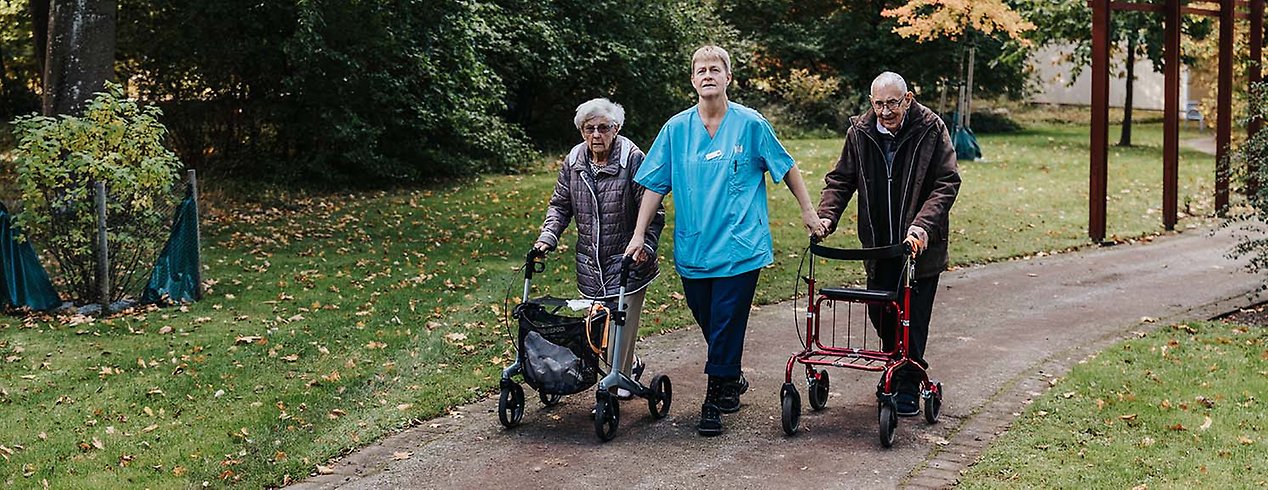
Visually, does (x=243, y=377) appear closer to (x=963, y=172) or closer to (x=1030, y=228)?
(x=1030, y=228)

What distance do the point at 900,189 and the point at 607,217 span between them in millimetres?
1478

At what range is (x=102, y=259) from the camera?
10664 mm

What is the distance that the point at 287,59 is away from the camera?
66.2 ft

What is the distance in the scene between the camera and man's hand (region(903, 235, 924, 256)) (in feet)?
21.3

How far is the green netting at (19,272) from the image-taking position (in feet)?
34.7

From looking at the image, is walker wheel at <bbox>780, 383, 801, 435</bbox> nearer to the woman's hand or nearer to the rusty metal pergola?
the woman's hand

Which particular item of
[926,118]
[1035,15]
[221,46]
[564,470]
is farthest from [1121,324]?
[1035,15]

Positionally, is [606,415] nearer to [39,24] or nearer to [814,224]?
[814,224]

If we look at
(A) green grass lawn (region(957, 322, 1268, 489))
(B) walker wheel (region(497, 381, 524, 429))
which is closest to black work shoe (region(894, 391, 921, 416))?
(A) green grass lawn (region(957, 322, 1268, 489))

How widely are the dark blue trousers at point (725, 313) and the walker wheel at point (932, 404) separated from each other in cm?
96

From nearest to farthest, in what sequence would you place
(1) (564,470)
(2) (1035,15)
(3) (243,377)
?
(1) (564,470)
(3) (243,377)
(2) (1035,15)

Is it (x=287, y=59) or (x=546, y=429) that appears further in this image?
(x=287, y=59)

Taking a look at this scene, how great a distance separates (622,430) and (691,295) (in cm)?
77

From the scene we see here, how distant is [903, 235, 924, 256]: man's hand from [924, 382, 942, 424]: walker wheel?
2.58ft
